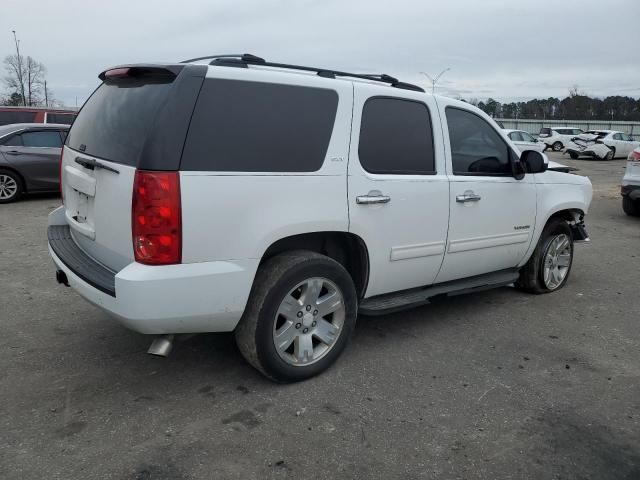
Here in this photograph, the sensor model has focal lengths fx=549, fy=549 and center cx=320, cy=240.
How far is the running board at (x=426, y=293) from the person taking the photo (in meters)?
3.85

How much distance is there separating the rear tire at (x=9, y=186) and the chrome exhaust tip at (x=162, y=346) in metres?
8.80

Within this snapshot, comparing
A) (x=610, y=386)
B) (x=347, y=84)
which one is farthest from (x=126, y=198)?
(x=610, y=386)

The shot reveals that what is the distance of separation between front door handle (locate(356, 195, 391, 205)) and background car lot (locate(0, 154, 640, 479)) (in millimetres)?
1116

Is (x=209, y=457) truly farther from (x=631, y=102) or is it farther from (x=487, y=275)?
Answer: (x=631, y=102)

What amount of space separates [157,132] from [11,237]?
5612mm

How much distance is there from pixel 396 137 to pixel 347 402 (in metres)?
1.81

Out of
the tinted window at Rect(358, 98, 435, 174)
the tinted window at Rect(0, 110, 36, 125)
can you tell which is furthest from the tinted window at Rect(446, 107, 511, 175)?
the tinted window at Rect(0, 110, 36, 125)

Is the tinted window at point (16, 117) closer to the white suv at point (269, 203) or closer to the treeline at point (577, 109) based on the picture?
the white suv at point (269, 203)

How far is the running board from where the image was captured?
12.6 ft

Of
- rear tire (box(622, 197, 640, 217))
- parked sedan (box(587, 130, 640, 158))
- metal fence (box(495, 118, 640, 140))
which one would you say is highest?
metal fence (box(495, 118, 640, 140))

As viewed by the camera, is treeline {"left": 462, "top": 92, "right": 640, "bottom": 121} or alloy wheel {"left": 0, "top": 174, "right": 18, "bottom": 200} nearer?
alloy wheel {"left": 0, "top": 174, "right": 18, "bottom": 200}

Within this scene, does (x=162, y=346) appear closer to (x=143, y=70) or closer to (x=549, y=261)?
(x=143, y=70)

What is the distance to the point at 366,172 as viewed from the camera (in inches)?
141

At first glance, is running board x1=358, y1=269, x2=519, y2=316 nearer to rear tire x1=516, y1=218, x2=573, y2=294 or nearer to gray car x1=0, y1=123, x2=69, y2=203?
rear tire x1=516, y1=218, x2=573, y2=294
